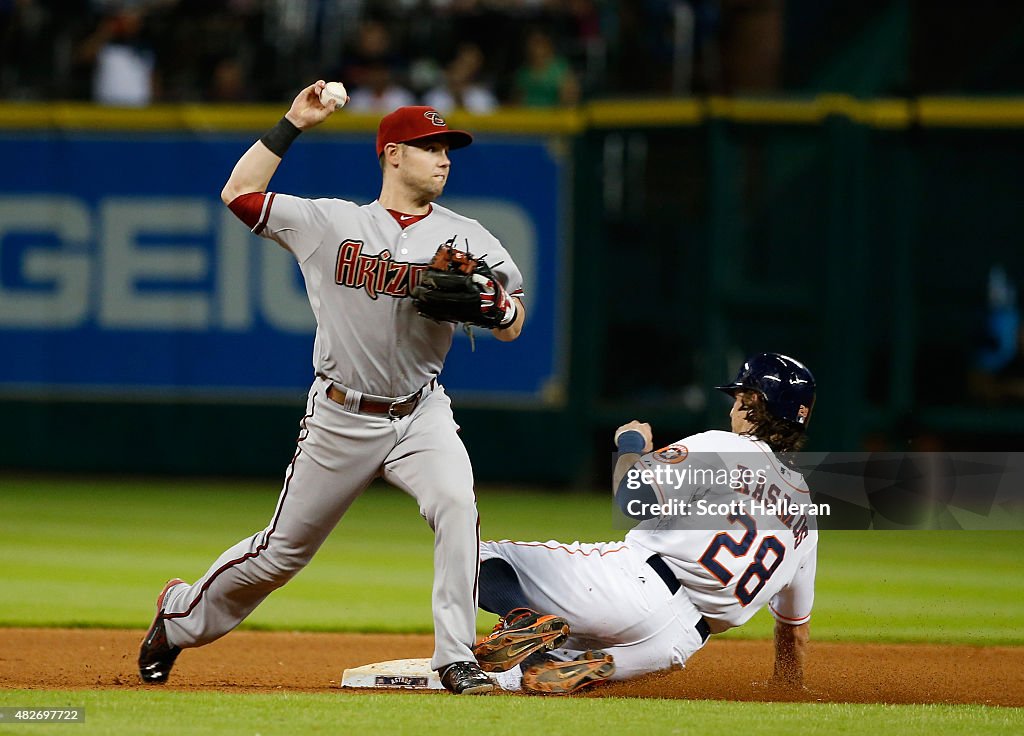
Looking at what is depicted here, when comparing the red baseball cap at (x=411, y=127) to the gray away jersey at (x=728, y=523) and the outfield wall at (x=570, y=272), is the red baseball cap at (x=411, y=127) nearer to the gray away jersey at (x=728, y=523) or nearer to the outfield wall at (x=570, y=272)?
the gray away jersey at (x=728, y=523)

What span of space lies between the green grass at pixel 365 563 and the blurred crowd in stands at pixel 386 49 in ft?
11.2

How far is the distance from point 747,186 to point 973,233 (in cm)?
176

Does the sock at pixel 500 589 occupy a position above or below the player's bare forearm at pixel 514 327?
below

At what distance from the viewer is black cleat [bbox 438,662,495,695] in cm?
460

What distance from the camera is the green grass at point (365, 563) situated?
7.10 metres

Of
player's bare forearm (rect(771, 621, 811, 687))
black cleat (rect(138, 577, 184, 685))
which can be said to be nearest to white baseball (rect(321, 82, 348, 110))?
black cleat (rect(138, 577, 184, 685))

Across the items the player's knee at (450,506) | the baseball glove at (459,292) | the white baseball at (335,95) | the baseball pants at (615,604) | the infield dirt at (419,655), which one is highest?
the white baseball at (335,95)

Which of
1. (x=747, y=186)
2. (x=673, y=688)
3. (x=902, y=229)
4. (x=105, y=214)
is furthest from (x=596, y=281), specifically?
(x=673, y=688)

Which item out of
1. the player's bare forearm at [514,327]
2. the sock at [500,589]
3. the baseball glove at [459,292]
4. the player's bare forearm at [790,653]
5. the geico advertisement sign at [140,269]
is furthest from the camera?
the geico advertisement sign at [140,269]

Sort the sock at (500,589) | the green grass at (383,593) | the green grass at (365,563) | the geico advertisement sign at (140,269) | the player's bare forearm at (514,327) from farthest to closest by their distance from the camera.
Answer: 1. the geico advertisement sign at (140,269)
2. the green grass at (365,563)
3. the sock at (500,589)
4. the player's bare forearm at (514,327)
5. the green grass at (383,593)

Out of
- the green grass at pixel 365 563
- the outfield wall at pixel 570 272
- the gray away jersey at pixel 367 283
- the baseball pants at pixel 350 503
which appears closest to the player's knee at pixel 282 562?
the baseball pants at pixel 350 503

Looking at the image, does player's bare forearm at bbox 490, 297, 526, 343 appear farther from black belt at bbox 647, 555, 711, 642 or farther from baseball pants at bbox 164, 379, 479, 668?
black belt at bbox 647, 555, 711, 642

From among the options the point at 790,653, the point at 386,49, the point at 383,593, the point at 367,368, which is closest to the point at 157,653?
the point at 367,368

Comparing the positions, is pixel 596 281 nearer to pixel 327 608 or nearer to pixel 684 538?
pixel 327 608
